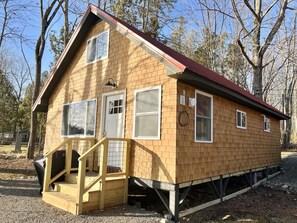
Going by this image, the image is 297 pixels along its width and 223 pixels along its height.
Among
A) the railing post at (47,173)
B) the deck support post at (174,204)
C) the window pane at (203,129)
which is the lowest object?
the deck support post at (174,204)

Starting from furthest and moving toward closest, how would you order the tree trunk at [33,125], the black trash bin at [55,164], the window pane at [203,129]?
the tree trunk at [33,125] < the black trash bin at [55,164] < the window pane at [203,129]

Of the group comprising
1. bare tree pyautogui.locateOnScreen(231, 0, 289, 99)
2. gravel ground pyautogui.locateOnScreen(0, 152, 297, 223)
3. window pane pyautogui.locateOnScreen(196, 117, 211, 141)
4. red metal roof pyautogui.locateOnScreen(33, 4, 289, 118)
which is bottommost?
gravel ground pyautogui.locateOnScreen(0, 152, 297, 223)

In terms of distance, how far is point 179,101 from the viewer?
621cm

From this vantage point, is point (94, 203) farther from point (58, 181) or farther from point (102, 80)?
point (102, 80)

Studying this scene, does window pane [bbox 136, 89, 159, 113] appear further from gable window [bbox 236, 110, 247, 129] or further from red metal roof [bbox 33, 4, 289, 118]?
gable window [bbox 236, 110, 247, 129]

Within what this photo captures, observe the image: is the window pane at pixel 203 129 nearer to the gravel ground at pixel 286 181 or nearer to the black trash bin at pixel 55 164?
the black trash bin at pixel 55 164

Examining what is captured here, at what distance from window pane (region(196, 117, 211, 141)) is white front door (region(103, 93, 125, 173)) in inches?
82.6

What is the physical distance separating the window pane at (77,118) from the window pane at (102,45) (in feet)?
5.81

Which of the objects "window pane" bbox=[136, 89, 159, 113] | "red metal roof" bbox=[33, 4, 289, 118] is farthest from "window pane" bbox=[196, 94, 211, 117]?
"window pane" bbox=[136, 89, 159, 113]

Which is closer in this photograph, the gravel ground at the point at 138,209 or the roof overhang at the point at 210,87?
the gravel ground at the point at 138,209

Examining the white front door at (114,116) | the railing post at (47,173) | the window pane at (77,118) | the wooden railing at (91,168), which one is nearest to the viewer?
the wooden railing at (91,168)

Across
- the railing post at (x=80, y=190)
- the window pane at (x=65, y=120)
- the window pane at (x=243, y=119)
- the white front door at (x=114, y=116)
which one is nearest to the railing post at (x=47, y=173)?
the railing post at (x=80, y=190)

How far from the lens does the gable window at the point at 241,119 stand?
9.08m

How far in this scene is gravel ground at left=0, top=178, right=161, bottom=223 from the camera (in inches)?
207
